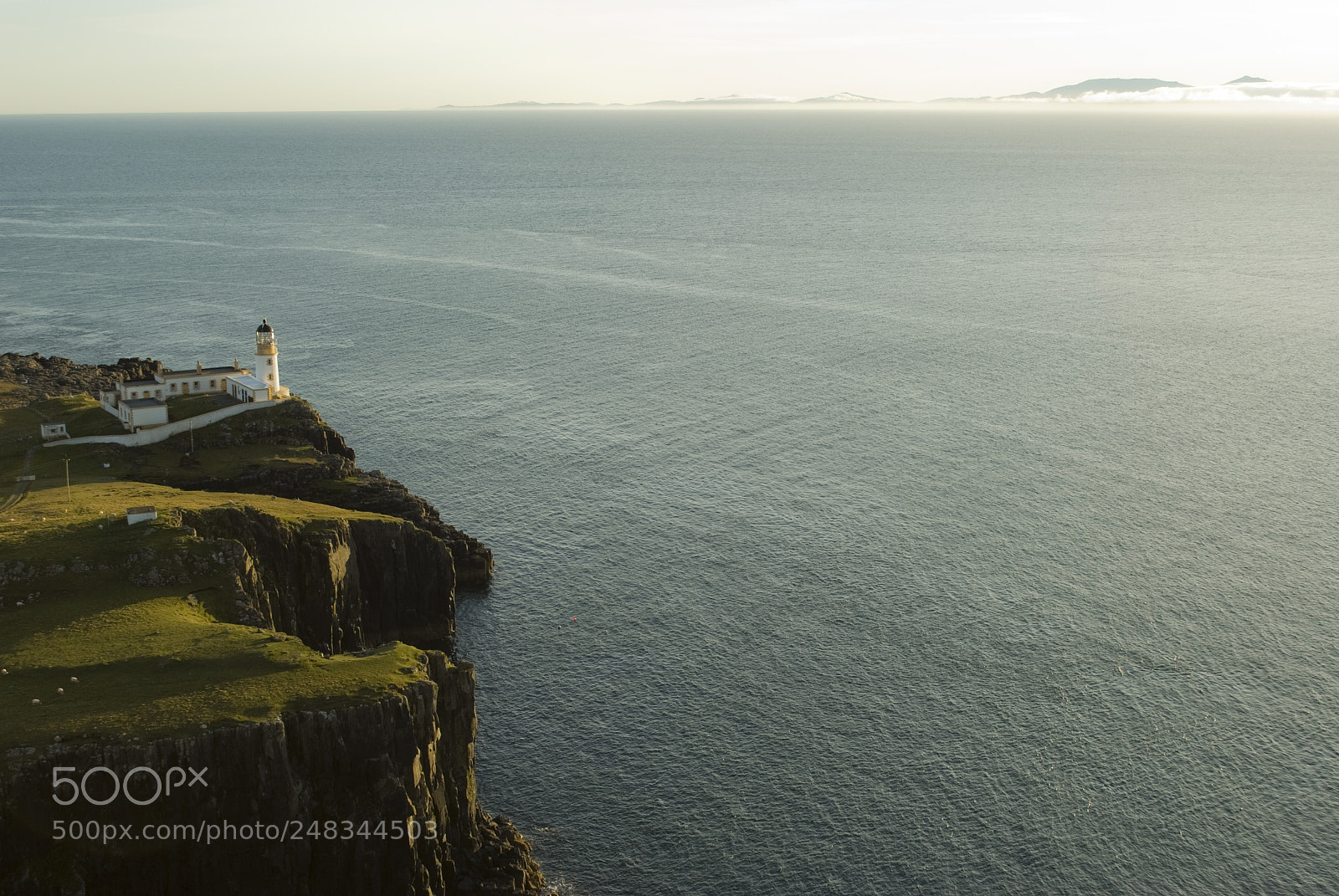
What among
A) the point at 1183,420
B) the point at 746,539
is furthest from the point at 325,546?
the point at 1183,420

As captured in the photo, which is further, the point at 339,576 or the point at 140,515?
the point at 339,576

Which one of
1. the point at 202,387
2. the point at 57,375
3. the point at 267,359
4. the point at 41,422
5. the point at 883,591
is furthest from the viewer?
the point at 57,375

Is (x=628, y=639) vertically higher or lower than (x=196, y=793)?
lower

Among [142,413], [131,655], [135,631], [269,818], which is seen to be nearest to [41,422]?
[142,413]

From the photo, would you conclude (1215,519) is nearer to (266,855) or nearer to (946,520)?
(946,520)

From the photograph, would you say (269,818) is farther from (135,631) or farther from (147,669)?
(135,631)

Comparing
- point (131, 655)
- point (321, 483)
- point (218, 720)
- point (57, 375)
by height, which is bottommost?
point (218, 720)

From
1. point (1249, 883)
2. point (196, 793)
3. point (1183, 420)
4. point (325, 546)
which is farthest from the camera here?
point (1183, 420)

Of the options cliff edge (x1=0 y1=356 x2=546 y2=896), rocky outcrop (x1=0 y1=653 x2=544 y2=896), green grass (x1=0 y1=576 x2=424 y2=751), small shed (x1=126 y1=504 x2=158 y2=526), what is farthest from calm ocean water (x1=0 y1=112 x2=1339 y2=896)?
small shed (x1=126 y1=504 x2=158 y2=526)
